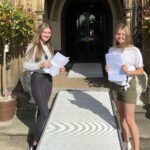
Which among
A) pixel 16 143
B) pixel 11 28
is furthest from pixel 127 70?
pixel 11 28

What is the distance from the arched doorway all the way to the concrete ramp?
10208 mm

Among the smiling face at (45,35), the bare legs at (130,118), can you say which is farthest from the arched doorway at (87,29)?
the bare legs at (130,118)

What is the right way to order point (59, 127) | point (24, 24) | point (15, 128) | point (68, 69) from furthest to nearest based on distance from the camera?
point (68, 69) < point (24, 24) < point (15, 128) < point (59, 127)

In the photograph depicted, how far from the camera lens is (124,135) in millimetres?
5125

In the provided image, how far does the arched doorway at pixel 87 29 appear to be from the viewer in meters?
16.1

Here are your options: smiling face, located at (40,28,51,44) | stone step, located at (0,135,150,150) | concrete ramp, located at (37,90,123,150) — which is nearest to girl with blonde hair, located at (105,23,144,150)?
concrete ramp, located at (37,90,123,150)

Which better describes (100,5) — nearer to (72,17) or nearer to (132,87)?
(72,17)

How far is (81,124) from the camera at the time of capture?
4.60 m

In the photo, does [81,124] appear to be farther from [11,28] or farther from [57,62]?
[11,28]

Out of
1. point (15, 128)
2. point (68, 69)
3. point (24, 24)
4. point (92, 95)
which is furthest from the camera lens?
point (68, 69)

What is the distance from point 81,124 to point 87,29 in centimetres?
1239

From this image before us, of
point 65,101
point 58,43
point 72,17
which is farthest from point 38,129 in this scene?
point 72,17

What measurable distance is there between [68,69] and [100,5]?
576 cm

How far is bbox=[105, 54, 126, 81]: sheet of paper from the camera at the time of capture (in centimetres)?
477
